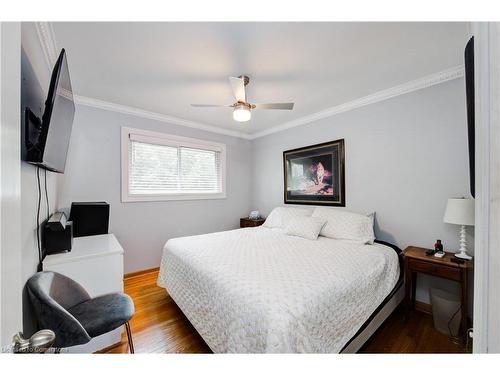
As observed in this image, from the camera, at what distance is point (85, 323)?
1282mm

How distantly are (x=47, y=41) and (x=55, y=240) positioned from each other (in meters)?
1.47

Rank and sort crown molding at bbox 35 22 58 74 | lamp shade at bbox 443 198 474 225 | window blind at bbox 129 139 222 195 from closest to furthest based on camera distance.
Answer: crown molding at bbox 35 22 58 74
lamp shade at bbox 443 198 474 225
window blind at bbox 129 139 222 195

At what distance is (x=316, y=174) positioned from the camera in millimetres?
3219

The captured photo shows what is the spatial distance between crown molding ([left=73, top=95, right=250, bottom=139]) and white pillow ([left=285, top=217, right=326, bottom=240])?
2.22 m

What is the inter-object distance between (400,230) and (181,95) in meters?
3.10

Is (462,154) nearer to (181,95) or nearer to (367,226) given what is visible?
(367,226)

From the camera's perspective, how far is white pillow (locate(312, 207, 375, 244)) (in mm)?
2348

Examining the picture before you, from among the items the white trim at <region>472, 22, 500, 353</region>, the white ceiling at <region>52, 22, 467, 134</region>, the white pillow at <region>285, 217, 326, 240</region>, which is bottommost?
the white pillow at <region>285, 217, 326, 240</region>

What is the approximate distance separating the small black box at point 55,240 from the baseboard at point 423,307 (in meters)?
3.45

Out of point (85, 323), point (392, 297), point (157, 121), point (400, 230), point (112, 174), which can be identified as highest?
point (157, 121)

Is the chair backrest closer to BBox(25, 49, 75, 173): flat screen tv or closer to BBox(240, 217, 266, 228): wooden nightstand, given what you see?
BBox(25, 49, 75, 173): flat screen tv

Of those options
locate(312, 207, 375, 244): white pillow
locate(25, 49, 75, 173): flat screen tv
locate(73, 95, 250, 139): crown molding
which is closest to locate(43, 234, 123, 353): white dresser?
locate(25, 49, 75, 173): flat screen tv

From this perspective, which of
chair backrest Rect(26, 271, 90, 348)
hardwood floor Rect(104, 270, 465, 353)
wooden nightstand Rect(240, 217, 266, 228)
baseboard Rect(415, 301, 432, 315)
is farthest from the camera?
wooden nightstand Rect(240, 217, 266, 228)

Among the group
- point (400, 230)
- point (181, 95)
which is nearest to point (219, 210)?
point (181, 95)
